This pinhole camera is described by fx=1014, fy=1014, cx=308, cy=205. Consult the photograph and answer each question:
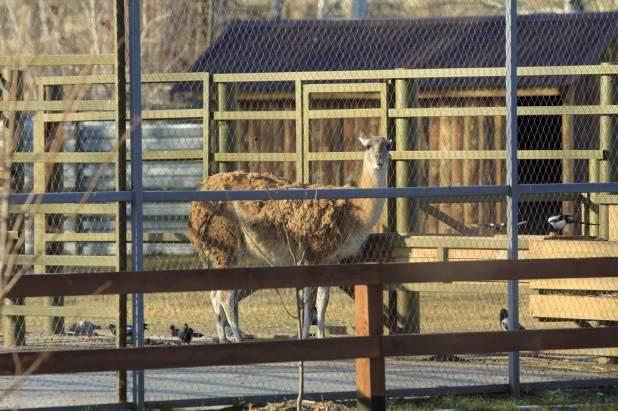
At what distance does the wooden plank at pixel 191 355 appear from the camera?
562cm

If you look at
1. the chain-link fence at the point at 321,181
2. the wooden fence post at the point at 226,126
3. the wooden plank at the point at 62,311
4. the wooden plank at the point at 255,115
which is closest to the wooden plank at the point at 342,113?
the chain-link fence at the point at 321,181

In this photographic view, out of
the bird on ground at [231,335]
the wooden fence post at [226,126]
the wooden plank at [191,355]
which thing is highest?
the wooden fence post at [226,126]

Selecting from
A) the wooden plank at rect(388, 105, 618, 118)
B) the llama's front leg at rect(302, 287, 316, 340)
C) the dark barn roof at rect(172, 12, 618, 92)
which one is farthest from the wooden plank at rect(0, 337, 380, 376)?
the dark barn roof at rect(172, 12, 618, 92)

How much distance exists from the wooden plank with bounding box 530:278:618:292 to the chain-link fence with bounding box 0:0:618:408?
17 millimetres

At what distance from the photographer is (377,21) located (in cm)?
1507

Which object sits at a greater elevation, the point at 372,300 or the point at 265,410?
the point at 372,300

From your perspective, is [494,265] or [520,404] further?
[520,404]

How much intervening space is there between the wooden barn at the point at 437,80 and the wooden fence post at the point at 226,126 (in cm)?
241

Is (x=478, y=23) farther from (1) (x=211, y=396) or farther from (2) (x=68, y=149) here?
(1) (x=211, y=396)

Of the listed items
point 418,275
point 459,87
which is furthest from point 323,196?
point 459,87

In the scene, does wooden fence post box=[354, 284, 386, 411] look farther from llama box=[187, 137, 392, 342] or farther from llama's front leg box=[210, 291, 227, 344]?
llama's front leg box=[210, 291, 227, 344]

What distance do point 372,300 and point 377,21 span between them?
962cm

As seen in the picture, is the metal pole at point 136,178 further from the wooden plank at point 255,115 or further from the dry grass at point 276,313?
the dry grass at point 276,313

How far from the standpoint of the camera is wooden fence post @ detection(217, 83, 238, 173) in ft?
35.8
